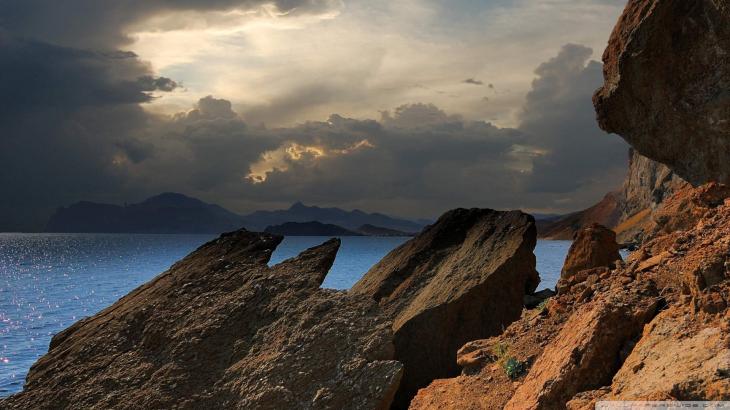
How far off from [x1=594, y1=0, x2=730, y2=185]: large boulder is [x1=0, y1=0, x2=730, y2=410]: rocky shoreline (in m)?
0.04

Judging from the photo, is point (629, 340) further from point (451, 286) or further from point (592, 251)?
point (592, 251)

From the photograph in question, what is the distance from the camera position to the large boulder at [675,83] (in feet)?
58.9

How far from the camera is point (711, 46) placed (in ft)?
58.6

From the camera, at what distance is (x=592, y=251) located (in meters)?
17.4

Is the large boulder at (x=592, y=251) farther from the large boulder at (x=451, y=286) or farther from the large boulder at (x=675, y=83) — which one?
the large boulder at (x=675, y=83)

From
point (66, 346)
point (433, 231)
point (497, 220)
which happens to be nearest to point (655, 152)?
point (497, 220)

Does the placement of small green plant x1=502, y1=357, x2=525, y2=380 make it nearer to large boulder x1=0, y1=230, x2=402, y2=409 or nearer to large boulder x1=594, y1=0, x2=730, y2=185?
large boulder x1=0, y1=230, x2=402, y2=409

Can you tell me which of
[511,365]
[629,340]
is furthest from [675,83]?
[629,340]

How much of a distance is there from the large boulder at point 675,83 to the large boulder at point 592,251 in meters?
4.51

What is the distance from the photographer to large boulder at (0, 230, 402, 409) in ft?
34.4

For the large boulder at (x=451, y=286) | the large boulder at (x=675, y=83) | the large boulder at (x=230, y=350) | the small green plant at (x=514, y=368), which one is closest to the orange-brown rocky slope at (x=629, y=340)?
the small green plant at (x=514, y=368)

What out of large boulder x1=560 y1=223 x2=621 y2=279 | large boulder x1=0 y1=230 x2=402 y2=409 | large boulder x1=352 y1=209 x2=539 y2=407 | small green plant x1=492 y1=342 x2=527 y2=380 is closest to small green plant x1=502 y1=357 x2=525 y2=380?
small green plant x1=492 y1=342 x2=527 y2=380

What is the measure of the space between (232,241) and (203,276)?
1348mm

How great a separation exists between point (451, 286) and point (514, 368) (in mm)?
5651
